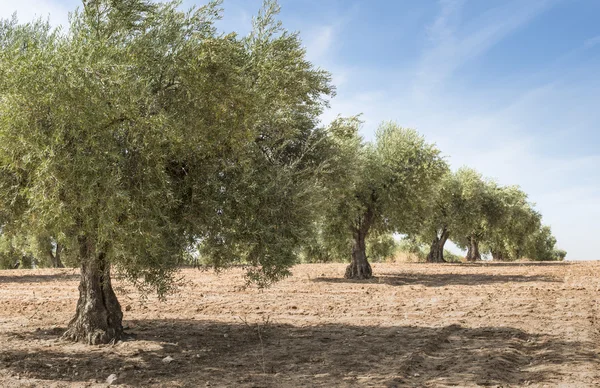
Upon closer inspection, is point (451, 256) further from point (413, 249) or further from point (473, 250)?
point (473, 250)

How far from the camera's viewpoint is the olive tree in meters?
9.98

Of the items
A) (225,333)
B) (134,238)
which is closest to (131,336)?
(225,333)

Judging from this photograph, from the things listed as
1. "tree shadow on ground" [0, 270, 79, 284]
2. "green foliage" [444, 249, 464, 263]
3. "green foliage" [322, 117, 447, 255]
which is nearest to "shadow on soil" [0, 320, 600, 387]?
"green foliage" [322, 117, 447, 255]

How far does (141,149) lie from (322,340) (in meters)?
6.94

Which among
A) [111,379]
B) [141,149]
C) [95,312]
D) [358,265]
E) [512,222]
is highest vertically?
[512,222]


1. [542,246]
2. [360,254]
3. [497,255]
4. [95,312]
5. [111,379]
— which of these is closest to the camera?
[111,379]

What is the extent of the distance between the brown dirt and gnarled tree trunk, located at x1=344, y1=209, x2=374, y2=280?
7.64 meters

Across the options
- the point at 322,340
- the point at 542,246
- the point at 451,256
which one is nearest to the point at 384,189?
the point at 322,340

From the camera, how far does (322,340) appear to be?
14.0m

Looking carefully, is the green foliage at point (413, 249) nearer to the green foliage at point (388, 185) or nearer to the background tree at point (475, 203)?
the background tree at point (475, 203)

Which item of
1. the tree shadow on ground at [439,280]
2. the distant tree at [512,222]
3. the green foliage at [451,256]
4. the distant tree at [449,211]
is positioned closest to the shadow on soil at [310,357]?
the tree shadow on ground at [439,280]

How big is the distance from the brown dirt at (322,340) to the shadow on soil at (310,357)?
1.1 inches

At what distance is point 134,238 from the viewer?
10234mm

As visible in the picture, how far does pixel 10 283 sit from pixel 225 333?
20.6 meters
